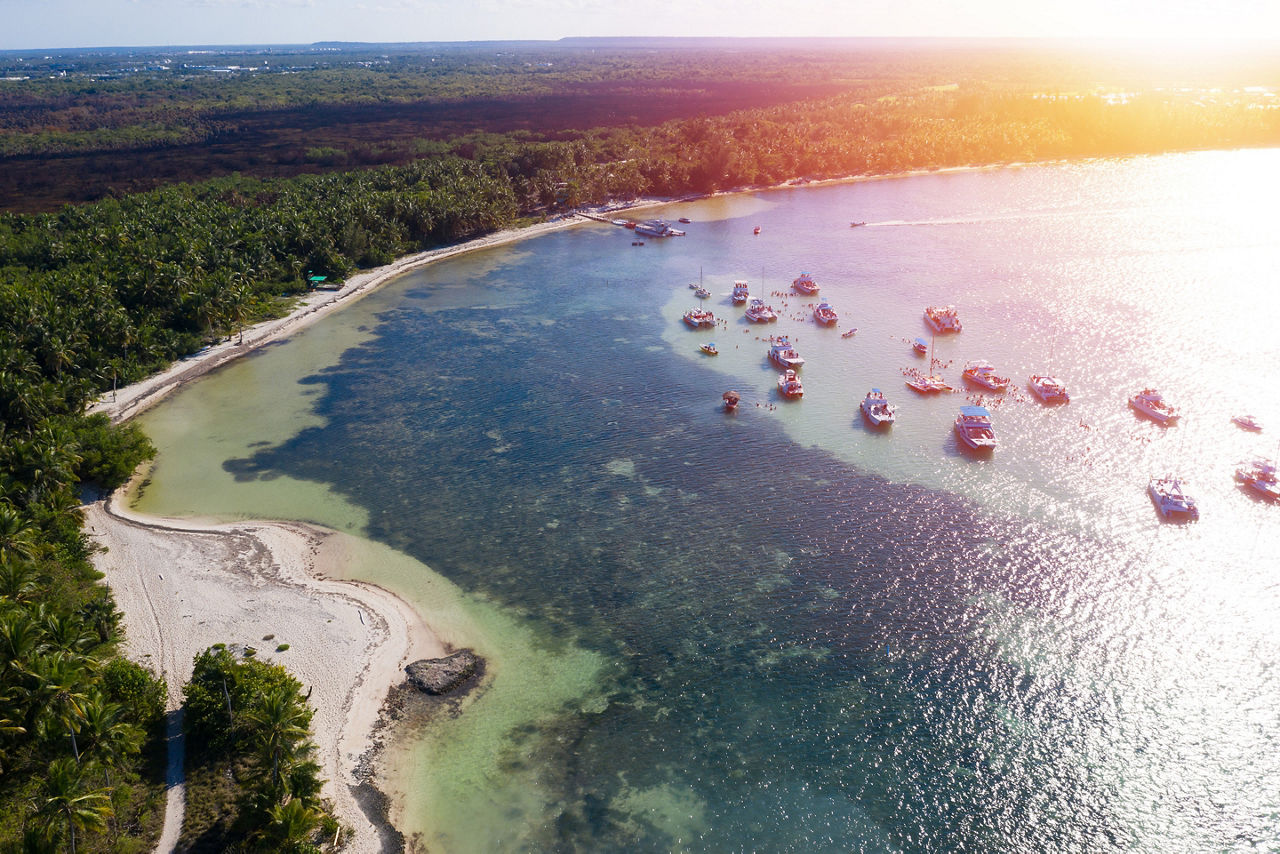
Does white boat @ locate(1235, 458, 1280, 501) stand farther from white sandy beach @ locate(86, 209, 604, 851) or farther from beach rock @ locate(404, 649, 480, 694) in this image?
white sandy beach @ locate(86, 209, 604, 851)

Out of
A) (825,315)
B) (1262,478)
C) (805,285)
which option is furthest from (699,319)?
(1262,478)

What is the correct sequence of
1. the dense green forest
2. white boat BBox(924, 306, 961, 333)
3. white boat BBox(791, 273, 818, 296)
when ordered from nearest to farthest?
the dense green forest
white boat BBox(924, 306, 961, 333)
white boat BBox(791, 273, 818, 296)

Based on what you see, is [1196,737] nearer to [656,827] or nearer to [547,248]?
[656,827]

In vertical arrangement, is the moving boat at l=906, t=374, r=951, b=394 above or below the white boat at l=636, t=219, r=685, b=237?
above

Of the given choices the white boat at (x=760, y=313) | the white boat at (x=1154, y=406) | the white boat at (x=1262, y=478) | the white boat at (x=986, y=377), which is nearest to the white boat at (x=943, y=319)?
the white boat at (x=986, y=377)

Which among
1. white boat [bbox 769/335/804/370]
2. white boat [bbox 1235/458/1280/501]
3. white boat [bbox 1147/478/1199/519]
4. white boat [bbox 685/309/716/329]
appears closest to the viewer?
white boat [bbox 1147/478/1199/519]

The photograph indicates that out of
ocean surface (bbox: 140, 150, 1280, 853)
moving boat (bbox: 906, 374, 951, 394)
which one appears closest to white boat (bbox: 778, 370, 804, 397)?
ocean surface (bbox: 140, 150, 1280, 853)

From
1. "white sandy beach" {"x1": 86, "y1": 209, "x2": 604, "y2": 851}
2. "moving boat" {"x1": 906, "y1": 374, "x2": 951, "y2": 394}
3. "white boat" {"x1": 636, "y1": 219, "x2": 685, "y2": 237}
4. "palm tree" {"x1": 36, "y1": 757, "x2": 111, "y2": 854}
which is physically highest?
"palm tree" {"x1": 36, "y1": 757, "x2": 111, "y2": 854}
